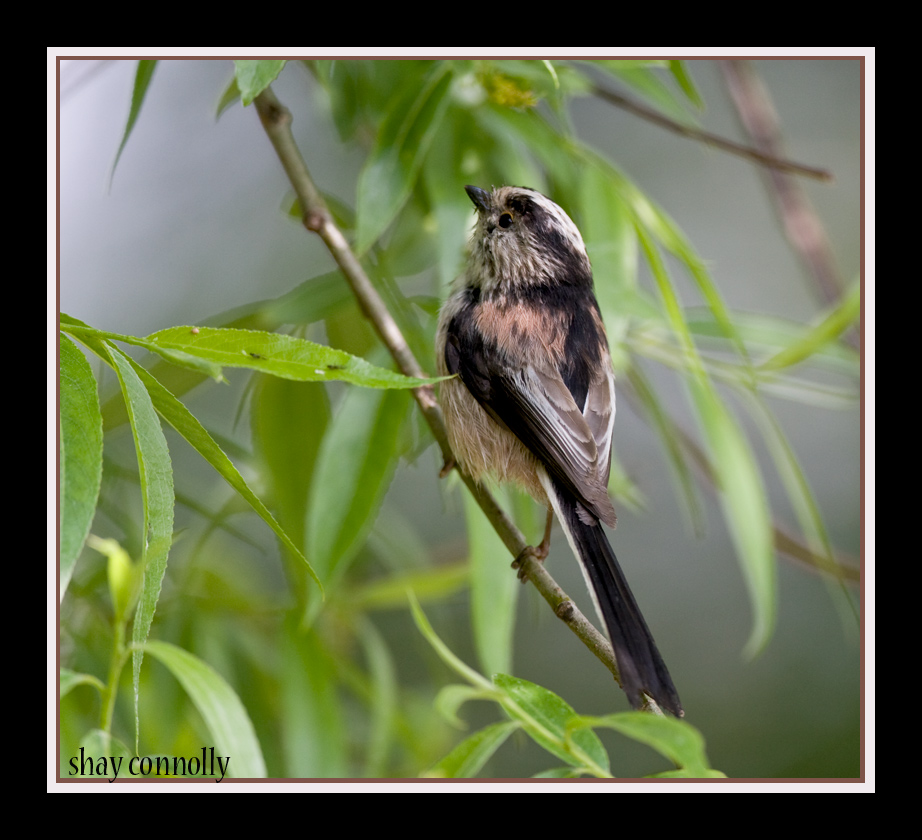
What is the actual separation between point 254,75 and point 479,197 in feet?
1.48

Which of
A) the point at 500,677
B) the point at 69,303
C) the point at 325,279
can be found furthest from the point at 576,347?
the point at 69,303

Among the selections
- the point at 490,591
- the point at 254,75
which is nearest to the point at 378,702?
the point at 490,591

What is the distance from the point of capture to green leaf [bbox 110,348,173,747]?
73cm

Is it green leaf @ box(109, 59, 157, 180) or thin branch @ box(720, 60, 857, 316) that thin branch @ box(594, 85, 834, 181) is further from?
green leaf @ box(109, 59, 157, 180)

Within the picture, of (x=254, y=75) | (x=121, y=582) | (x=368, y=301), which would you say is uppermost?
(x=254, y=75)

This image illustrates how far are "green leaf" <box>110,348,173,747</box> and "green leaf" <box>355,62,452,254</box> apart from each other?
478 mm

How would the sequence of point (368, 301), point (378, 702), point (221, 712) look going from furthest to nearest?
1. point (378, 702)
2. point (368, 301)
3. point (221, 712)

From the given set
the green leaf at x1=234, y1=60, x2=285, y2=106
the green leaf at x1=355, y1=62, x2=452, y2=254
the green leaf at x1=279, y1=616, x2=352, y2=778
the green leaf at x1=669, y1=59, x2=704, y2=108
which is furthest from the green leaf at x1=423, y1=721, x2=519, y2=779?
the green leaf at x1=669, y1=59, x2=704, y2=108

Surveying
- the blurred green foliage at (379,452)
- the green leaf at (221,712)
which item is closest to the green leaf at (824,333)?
the blurred green foliage at (379,452)

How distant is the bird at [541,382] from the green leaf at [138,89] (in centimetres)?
51

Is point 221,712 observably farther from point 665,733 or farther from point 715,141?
point 715,141

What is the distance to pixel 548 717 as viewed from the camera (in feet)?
2.81

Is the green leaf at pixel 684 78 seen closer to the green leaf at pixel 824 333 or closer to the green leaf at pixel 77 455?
the green leaf at pixel 824 333

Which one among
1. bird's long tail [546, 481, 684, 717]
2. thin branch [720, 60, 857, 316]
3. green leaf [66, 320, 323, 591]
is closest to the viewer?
green leaf [66, 320, 323, 591]
